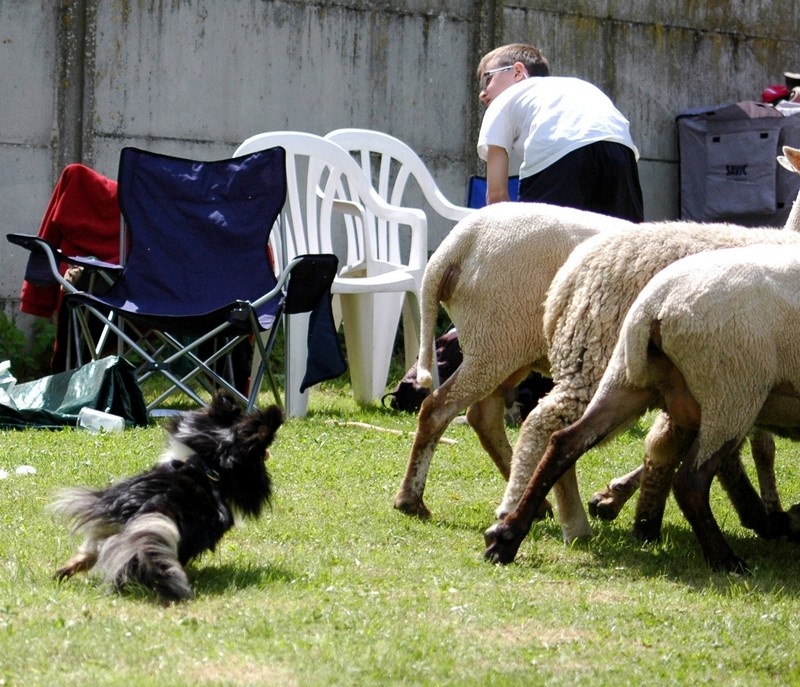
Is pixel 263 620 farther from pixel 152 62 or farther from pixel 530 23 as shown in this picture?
pixel 530 23

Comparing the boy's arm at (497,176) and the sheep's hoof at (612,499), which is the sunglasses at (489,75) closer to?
the boy's arm at (497,176)

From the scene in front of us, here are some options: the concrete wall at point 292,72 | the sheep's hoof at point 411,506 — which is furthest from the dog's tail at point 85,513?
the concrete wall at point 292,72

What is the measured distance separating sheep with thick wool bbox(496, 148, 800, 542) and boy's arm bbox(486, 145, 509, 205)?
1494 millimetres

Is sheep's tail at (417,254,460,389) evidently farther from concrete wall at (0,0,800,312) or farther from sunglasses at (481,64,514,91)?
concrete wall at (0,0,800,312)

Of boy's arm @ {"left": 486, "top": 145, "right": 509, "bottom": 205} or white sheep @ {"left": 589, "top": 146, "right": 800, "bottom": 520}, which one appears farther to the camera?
boy's arm @ {"left": 486, "top": 145, "right": 509, "bottom": 205}

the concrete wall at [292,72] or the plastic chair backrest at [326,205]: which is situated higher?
the concrete wall at [292,72]

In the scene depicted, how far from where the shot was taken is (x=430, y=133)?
10.5 meters

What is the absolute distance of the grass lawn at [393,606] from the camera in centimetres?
313

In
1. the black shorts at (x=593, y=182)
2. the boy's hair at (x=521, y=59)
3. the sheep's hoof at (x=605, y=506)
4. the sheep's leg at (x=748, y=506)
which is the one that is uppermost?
the boy's hair at (x=521, y=59)

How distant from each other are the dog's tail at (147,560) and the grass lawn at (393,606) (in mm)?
50

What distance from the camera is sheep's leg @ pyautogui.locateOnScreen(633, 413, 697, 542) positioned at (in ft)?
15.9

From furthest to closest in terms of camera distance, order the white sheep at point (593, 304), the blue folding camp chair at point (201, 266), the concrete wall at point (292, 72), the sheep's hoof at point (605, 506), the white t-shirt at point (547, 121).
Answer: the concrete wall at point (292, 72), the blue folding camp chair at point (201, 266), the white t-shirt at point (547, 121), the sheep's hoof at point (605, 506), the white sheep at point (593, 304)

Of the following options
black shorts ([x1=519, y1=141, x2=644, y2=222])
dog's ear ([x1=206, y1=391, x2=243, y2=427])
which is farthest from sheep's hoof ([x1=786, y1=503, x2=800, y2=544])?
dog's ear ([x1=206, y1=391, x2=243, y2=427])

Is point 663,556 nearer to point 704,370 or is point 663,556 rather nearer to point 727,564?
point 727,564
